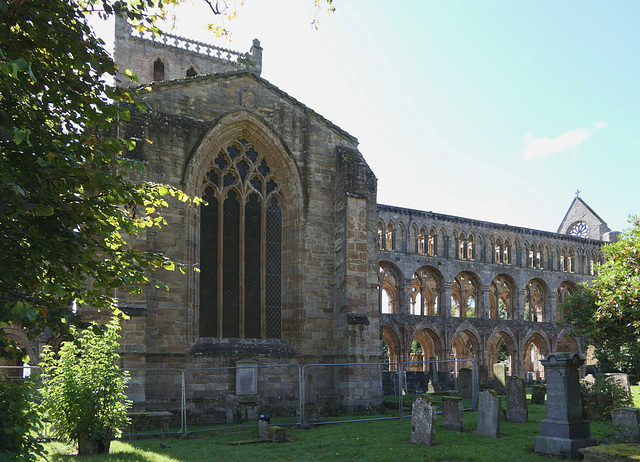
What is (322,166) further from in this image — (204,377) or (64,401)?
(64,401)

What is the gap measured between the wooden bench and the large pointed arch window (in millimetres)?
3309

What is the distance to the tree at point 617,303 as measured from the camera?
15680 millimetres

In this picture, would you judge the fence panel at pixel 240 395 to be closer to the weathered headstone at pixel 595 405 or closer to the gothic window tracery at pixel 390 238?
the weathered headstone at pixel 595 405

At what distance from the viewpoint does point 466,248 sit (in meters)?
43.2

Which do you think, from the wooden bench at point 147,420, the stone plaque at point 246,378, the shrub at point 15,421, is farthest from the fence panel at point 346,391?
the shrub at point 15,421

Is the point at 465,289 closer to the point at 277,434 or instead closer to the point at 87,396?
the point at 277,434

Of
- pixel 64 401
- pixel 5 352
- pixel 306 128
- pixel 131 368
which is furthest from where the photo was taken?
pixel 306 128

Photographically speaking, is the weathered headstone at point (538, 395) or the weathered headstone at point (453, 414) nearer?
the weathered headstone at point (453, 414)

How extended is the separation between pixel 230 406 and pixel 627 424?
956 centimetres

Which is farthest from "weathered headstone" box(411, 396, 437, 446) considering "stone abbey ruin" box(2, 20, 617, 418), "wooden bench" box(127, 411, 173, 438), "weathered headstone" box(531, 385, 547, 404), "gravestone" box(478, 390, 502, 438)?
"weathered headstone" box(531, 385, 547, 404)

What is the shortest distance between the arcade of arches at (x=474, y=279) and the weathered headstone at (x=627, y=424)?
25262mm

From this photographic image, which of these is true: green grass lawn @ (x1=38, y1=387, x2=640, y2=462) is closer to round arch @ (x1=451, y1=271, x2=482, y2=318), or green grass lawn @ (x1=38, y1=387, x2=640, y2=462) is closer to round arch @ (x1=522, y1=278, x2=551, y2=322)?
round arch @ (x1=451, y1=271, x2=482, y2=318)

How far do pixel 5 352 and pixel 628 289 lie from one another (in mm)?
15044

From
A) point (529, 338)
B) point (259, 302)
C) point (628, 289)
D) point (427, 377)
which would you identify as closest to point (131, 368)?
point (259, 302)
